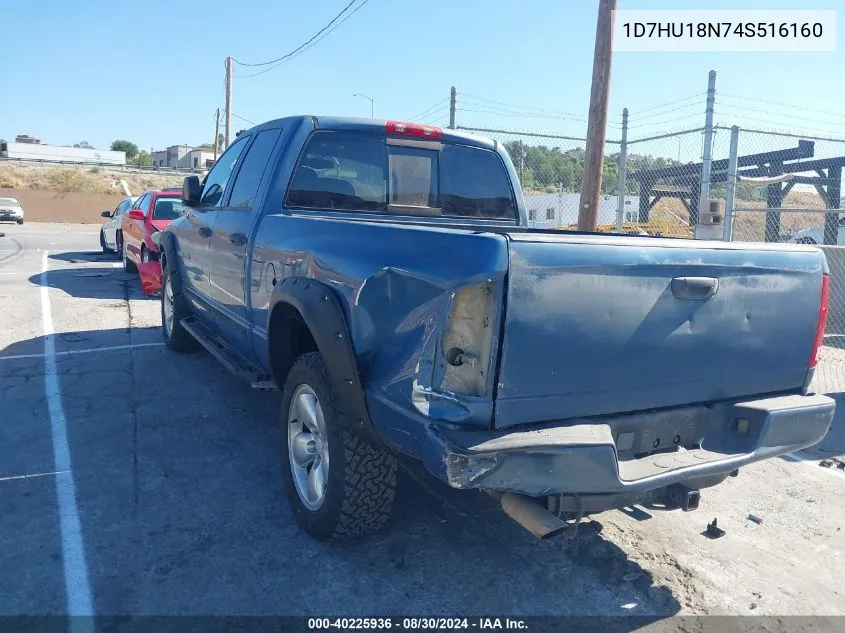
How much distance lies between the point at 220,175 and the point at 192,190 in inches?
11.3

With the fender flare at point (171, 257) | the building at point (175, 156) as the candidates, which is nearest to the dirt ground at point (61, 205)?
the fender flare at point (171, 257)

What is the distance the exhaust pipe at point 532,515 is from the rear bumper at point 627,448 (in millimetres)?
151

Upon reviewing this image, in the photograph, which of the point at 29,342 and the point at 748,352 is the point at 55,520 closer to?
the point at 748,352

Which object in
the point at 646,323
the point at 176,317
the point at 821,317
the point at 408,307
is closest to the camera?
the point at 408,307

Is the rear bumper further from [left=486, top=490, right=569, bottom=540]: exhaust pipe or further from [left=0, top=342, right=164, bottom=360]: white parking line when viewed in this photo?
[left=0, top=342, right=164, bottom=360]: white parking line

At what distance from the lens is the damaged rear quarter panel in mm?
2537

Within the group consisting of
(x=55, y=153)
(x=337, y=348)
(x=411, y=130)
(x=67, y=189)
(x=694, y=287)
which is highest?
(x=55, y=153)

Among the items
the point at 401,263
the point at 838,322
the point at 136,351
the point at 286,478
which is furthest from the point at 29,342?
the point at 838,322

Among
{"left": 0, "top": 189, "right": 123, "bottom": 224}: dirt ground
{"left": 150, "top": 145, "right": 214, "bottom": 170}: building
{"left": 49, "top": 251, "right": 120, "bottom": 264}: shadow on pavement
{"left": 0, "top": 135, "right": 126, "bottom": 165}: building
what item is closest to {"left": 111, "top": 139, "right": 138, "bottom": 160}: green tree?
{"left": 150, "top": 145, "right": 214, "bottom": 170}: building

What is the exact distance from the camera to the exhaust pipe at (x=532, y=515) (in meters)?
2.65

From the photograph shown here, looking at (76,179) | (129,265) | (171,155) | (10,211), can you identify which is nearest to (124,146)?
A: (171,155)

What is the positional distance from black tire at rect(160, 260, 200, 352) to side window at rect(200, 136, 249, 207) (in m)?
1.13

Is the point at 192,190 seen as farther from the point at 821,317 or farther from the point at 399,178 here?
the point at 821,317

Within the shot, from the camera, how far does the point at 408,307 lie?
2.73 metres
